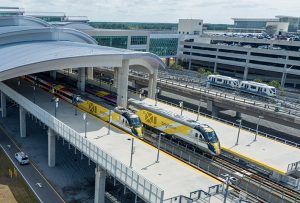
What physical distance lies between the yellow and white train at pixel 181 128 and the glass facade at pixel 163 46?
76550mm

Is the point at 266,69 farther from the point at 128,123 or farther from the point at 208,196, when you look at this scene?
the point at 208,196

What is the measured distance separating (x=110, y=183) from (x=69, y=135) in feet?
25.2

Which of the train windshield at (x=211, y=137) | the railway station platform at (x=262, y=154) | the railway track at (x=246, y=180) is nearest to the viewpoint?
the railway track at (x=246, y=180)

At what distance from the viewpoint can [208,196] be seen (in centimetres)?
2597

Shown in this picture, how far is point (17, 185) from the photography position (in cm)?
3672

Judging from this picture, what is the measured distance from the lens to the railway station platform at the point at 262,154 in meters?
35.5

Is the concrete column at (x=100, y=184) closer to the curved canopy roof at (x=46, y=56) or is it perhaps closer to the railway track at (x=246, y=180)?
the railway track at (x=246, y=180)

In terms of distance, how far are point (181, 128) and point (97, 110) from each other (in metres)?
13.1

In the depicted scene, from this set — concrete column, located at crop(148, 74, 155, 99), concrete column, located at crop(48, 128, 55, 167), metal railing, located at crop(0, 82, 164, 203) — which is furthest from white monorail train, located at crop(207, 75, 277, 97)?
metal railing, located at crop(0, 82, 164, 203)

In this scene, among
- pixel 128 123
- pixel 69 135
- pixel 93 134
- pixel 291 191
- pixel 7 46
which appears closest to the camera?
pixel 291 191

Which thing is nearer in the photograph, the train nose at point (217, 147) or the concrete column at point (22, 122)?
the train nose at point (217, 147)

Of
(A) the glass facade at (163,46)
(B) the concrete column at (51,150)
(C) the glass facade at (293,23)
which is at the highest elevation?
(C) the glass facade at (293,23)

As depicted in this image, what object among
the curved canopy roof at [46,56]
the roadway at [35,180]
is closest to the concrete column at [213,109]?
the curved canopy roof at [46,56]

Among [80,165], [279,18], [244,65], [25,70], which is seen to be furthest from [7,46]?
[279,18]
